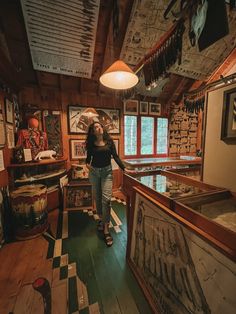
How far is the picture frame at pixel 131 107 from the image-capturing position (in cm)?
404

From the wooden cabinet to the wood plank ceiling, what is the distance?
1.40m

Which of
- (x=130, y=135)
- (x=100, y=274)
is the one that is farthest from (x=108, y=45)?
(x=100, y=274)

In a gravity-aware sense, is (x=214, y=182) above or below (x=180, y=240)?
above

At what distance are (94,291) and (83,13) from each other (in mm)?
3284

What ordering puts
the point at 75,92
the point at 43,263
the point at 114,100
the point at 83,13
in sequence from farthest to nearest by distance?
the point at 114,100
the point at 75,92
the point at 83,13
the point at 43,263

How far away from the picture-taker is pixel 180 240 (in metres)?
0.94

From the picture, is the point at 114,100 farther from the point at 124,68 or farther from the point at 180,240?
the point at 180,240

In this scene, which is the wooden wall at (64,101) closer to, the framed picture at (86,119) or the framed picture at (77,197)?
the framed picture at (86,119)

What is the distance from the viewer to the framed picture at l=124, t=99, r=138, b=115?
4043 mm

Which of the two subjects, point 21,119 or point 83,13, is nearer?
point 83,13

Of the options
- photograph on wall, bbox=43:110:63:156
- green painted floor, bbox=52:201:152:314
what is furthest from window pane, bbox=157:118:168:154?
green painted floor, bbox=52:201:152:314

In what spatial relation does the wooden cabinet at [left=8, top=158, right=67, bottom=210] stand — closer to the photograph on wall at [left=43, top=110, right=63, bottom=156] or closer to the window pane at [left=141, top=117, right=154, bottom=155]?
the photograph on wall at [left=43, top=110, right=63, bottom=156]

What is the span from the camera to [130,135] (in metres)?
4.20

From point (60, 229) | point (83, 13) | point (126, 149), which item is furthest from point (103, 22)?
point (60, 229)
